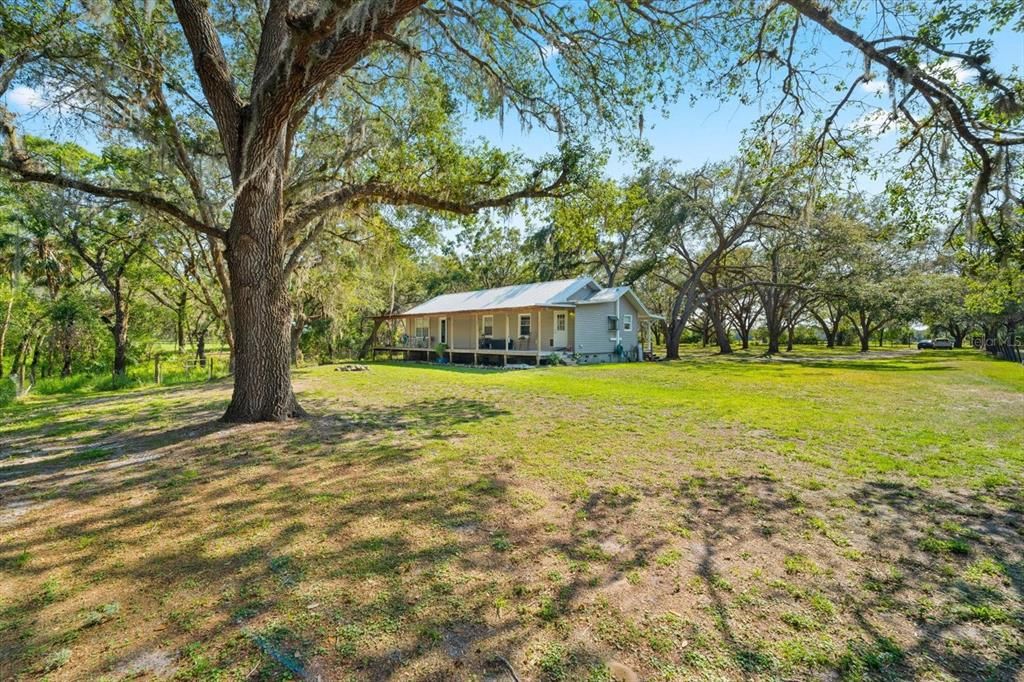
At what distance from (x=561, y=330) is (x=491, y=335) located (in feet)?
13.7

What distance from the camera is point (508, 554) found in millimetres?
2887

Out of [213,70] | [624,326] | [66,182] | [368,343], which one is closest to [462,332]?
[368,343]

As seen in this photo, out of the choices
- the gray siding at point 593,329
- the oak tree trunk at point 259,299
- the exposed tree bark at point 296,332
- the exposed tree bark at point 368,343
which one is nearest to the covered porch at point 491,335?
the gray siding at point 593,329

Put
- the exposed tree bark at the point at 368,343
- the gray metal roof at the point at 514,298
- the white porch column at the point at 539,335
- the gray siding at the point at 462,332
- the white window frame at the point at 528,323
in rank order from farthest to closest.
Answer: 1. the exposed tree bark at the point at 368,343
2. the gray siding at the point at 462,332
3. the white window frame at the point at 528,323
4. the gray metal roof at the point at 514,298
5. the white porch column at the point at 539,335

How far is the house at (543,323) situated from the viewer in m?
20.7

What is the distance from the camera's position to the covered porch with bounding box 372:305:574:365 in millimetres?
21031

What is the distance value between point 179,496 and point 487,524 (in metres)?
2.72

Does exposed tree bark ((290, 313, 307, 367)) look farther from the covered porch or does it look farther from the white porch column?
the white porch column

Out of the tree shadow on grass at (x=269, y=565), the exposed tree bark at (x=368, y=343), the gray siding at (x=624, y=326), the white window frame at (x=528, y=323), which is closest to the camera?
the tree shadow on grass at (x=269, y=565)

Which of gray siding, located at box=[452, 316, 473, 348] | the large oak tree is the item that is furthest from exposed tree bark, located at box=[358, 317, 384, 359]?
the large oak tree

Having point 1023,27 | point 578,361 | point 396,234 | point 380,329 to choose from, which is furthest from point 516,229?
point 1023,27

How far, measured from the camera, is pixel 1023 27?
3.95 metres

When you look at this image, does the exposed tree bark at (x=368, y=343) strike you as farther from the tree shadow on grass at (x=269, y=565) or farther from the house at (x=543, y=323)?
the tree shadow on grass at (x=269, y=565)

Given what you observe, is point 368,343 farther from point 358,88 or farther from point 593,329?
point 358,88
